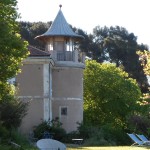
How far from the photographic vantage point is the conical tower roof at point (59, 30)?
43.4 m

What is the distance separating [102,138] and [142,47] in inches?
1410

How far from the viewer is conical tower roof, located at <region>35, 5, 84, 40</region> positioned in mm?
43447

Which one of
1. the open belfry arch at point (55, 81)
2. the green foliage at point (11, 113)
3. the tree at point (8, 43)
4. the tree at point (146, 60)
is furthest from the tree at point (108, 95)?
the tree at point (8, 43)

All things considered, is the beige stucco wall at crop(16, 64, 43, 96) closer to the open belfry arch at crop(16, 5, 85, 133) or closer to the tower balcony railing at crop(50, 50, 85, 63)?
the open belfry arch at crop(16, 5, 85, 133)

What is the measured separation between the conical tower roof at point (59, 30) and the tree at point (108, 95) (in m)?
7.56

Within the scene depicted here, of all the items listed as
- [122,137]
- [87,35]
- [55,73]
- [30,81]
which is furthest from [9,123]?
[87,35]

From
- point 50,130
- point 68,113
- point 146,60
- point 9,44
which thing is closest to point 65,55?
point 68,113

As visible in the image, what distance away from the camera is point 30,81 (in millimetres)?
40250

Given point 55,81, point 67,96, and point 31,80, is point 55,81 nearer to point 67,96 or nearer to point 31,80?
point 67,96

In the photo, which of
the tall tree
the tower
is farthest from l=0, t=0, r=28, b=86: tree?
the tall tree

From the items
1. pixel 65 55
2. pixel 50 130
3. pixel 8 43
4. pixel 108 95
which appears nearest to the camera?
pixel 8 43

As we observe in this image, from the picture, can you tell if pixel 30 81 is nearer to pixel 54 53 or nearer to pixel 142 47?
pixel 54 53

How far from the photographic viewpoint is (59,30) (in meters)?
43.9

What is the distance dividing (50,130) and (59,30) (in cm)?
915
